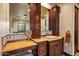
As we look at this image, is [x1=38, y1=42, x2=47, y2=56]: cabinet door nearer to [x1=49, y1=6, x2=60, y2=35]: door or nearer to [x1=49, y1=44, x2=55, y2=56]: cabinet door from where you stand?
[x1=49, y1=44, x2=55, y2=56]: cabinet door

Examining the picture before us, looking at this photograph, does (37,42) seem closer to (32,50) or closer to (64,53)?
(32,50)

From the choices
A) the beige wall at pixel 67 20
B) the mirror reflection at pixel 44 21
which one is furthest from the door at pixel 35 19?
the beige wall at pixel 67 20

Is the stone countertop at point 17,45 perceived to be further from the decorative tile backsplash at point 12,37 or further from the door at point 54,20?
the door at point 54,20

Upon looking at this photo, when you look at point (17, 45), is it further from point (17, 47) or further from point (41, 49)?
point (41, 49)

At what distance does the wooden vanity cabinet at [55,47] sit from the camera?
1.59 m

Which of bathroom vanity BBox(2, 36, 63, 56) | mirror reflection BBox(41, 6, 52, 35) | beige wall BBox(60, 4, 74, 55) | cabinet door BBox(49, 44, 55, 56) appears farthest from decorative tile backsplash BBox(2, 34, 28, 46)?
beige wall BBox(60, 4, 74, 55)

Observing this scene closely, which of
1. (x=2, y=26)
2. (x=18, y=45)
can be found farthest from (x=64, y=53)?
(x=2, y=26)

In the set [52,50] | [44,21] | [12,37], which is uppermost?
[44,21]

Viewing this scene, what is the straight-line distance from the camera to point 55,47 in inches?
63.0

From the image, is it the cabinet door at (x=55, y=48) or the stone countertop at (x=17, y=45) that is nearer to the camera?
the stone countertop at (x=17, y=45)

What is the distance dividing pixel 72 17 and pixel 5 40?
3.06 ft

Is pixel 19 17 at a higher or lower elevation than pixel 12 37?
higher

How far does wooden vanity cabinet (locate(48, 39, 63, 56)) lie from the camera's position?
1.59 metres

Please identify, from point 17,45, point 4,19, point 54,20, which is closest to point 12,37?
point 17,45
